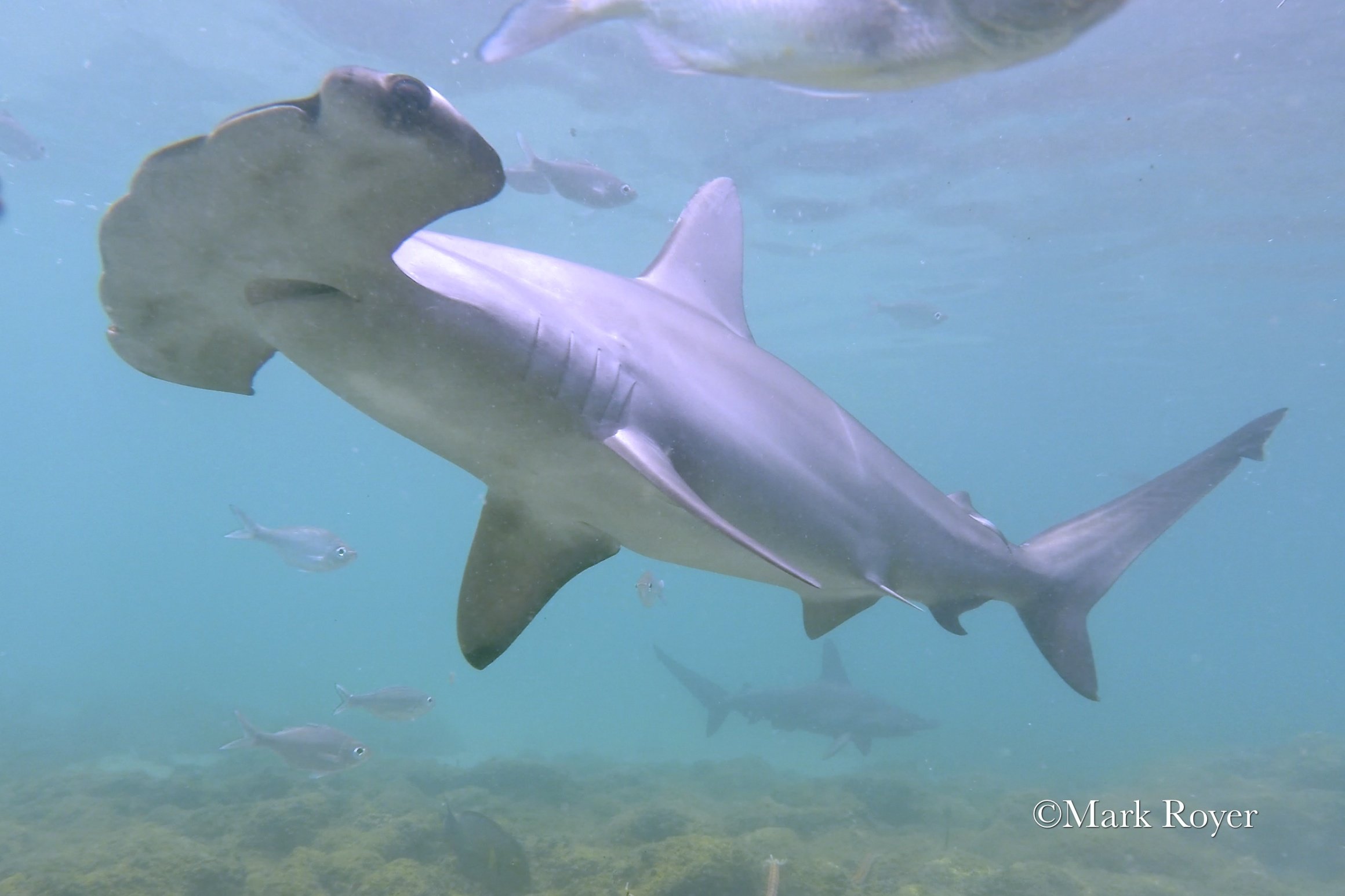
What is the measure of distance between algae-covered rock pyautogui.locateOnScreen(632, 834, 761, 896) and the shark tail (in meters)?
9.11

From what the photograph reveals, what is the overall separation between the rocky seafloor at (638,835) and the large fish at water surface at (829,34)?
5.61 metres

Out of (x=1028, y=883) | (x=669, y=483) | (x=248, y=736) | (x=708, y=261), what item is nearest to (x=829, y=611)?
(x=708, y=261)

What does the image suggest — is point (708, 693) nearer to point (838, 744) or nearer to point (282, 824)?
point (838, 744)

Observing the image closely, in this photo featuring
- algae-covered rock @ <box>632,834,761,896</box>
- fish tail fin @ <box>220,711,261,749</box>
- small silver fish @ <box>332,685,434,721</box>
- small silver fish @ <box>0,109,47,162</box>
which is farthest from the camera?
small silver fish @ <box>0,109,47,162</box>

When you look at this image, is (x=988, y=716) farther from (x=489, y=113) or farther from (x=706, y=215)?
(x=706, y=215)

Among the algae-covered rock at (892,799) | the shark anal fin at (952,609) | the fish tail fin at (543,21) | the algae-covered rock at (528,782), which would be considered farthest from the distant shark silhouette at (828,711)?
the fish tail fin at (543,21)

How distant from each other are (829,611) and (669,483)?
2.30 m

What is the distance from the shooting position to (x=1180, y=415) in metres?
52.2

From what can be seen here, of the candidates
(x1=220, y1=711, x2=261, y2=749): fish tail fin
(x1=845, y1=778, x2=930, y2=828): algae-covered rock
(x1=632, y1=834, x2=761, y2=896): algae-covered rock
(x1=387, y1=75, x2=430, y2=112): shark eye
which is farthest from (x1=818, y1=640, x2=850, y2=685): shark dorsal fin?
(x1=387, y1=75, x2=430, y2=112): shark eye

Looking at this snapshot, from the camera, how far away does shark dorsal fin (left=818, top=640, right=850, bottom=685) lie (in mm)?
15352

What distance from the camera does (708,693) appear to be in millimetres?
15562

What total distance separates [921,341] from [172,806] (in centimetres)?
3492

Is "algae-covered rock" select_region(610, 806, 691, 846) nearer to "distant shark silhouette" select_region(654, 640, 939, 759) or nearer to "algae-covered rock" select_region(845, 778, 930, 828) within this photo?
"algae-covered rock" select_region(845, 778, 930, 828)

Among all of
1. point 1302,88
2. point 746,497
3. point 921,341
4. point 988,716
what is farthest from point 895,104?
point 988,716
